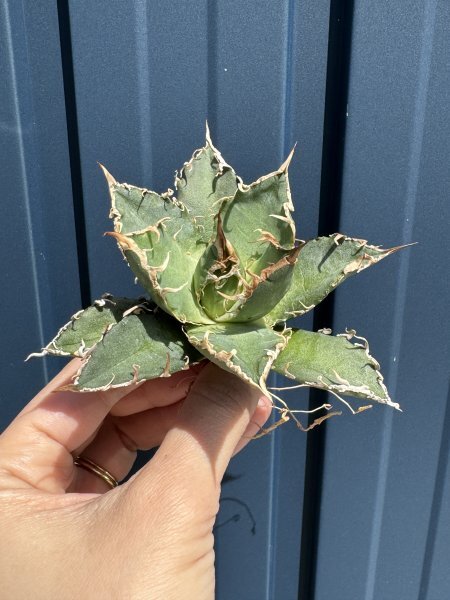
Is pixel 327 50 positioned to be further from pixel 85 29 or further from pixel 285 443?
pixel 285 443

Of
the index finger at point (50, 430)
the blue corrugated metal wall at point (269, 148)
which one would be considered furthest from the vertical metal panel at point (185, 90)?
the index finger at point (50, 430)

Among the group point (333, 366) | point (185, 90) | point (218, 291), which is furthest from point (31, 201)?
point (333, 366)

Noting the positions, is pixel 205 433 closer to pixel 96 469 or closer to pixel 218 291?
pixel 218 291

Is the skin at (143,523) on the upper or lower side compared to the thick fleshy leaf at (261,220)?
lower

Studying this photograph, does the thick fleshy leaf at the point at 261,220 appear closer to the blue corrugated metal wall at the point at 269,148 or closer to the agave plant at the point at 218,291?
the agave plant at the point at 218,291

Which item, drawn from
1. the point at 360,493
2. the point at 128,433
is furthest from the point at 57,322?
the point at 360,493
